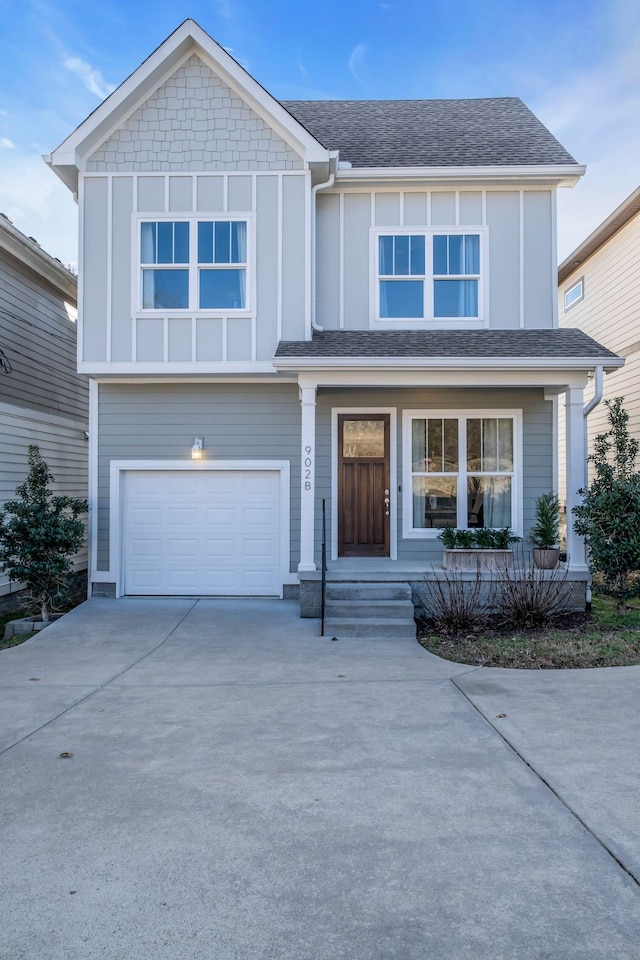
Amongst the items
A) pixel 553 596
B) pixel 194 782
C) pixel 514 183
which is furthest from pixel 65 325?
pixel 194 782

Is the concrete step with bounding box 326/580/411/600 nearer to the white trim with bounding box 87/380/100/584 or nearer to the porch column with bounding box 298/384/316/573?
the porch column with bounding box 298/384/316/573

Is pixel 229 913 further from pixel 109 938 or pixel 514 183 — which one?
pixel 514 183

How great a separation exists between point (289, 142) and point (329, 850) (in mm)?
A: 8907

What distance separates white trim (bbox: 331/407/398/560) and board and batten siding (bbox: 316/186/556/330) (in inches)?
49.6

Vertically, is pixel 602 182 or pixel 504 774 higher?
pixel 602 182

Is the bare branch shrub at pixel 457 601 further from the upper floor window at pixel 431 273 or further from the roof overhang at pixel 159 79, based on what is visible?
the roof overhang at pixel 159 79

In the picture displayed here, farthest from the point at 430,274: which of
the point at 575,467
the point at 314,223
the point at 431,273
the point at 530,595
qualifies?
the point at 530,595

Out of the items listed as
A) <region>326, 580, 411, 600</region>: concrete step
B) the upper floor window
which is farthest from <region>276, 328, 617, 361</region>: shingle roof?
<region>326, 580, 411, 600</region>: concrete step

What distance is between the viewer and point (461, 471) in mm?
9844

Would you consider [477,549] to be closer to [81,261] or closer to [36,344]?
[81,261]

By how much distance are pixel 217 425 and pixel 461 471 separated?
3717mm

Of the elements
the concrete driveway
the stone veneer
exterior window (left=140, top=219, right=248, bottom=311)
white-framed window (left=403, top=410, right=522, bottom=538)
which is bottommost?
the concrete driveway

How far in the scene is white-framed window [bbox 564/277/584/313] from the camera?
14992 mm

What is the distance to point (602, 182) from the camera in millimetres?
14930
